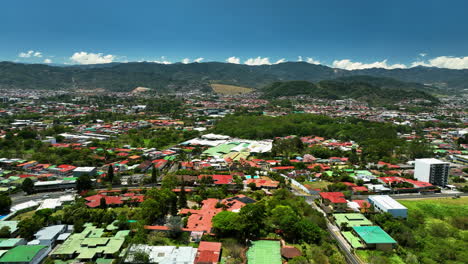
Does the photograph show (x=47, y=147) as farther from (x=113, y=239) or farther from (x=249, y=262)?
(x=249, y=262)

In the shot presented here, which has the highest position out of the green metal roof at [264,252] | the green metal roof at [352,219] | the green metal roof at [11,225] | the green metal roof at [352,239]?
the green metal roof at [11,225]

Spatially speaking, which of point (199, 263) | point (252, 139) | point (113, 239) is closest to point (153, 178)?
point (113, 239)

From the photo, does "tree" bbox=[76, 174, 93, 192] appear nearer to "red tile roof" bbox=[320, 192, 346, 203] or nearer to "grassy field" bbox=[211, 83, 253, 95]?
"red tile roof" bbox=[320, 192, 346, 203]

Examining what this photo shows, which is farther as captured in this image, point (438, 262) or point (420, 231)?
point (420, 231)

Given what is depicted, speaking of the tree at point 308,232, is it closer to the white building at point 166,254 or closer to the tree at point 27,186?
the white building at point 166,254

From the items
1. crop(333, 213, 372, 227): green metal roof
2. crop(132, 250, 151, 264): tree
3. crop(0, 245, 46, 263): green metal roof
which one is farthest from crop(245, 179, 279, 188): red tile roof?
crop(0, 245, 46, 263): green metal roof

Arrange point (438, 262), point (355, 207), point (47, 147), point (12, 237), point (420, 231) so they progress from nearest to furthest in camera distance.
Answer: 1. point (438, 262)
2. point (12, 237)
3. point (420, 231)
4. point (355, 207)
5. point (47, 147)

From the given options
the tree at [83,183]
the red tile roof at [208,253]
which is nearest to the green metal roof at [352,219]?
the red tile roof at [208,253]
